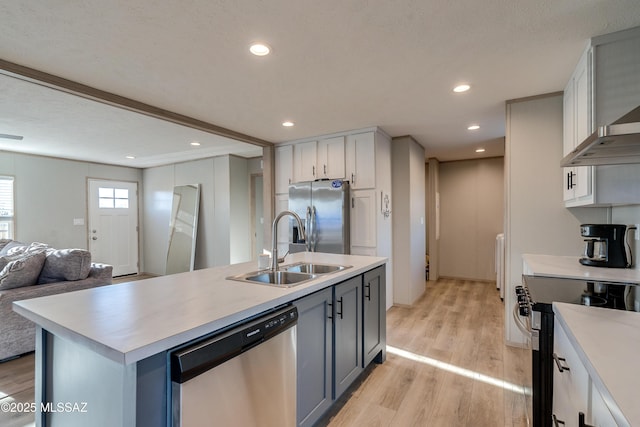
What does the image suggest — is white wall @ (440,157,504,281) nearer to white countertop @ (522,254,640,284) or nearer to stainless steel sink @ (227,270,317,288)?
white countertop @ (522,254,640,284)

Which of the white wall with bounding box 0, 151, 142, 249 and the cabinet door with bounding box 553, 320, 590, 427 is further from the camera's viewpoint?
the white wall with bounding box 0, 151, 142, 249

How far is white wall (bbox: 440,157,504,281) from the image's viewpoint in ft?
18.8

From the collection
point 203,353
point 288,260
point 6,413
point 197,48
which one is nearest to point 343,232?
point 288,260

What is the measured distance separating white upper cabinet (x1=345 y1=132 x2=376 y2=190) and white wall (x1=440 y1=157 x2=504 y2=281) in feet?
9.78

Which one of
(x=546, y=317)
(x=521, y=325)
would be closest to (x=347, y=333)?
(x=521, y=325)

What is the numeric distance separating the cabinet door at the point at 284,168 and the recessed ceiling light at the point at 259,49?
2455 millimetres

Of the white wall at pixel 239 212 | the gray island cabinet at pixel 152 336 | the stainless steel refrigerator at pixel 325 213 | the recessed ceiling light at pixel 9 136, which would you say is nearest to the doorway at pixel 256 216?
the white wall at pixel 239 212

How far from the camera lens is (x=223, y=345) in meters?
1.15

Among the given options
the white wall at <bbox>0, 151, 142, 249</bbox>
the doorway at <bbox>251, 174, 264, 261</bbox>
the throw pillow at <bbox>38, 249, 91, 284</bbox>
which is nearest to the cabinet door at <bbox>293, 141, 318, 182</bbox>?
the doorway at <bbox>251, 174, 264, 261</bbox>

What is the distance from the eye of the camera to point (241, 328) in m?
1.25

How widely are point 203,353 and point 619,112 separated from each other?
2620 mm

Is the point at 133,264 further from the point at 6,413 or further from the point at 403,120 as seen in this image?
the point at 403,120

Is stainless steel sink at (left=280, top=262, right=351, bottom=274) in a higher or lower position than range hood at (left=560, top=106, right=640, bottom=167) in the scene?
lower

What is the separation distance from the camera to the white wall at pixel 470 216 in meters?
5.73
